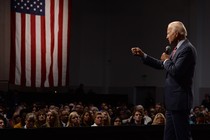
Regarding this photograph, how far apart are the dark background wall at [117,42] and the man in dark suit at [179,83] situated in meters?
18.3

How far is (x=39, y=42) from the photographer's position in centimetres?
1210

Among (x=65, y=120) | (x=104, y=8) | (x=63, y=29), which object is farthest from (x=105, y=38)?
(x=65, y=120)

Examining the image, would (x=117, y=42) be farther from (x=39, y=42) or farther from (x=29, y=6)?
(x=29, y=6)

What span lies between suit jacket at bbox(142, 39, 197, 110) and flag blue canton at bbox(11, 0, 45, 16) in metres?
8.19

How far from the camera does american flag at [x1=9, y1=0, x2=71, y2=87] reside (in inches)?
465

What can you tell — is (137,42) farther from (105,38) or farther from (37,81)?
(37,81)

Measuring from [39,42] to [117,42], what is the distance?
38.1ft

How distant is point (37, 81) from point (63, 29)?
5.19 feet

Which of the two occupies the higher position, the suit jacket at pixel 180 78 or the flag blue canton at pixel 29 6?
the flag blue canton at pixel 29 6

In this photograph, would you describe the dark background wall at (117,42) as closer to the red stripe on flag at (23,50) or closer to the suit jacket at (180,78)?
the red stripe on flag at (23,50)

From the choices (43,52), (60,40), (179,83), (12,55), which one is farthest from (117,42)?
(179,83)

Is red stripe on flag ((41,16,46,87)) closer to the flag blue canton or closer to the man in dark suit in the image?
the flag blue canton

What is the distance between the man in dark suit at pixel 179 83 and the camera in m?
4.18

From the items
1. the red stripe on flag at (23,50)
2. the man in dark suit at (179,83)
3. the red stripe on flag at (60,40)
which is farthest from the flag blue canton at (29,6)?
the man in dark suit at (179,83)
